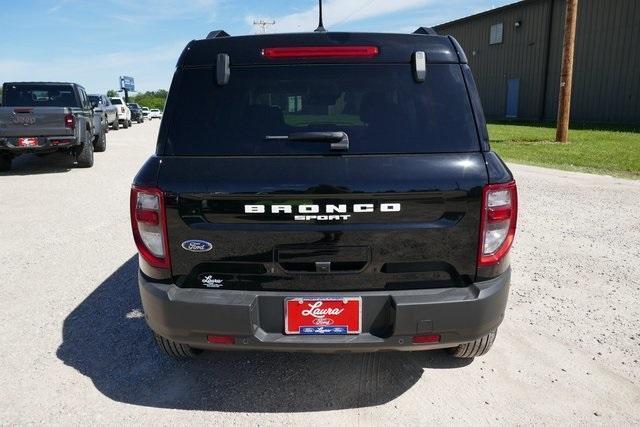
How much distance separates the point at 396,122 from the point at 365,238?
0.61 meters

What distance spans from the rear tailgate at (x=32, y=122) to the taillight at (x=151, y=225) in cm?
983

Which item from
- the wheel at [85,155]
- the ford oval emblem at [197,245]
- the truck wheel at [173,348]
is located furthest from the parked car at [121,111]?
the ford oval emblem at [197,245]

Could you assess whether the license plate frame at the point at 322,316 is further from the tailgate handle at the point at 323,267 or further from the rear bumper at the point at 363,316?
the tailgate handle at the point at 323,267

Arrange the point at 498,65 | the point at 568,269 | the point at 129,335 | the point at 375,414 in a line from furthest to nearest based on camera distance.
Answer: the point at 498,65, the point at 568,269, the point at 129,335, the point at 375,414

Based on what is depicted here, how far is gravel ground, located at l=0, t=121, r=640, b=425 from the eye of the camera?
2.71 metres

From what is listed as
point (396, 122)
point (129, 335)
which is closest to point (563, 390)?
point (396, 122)

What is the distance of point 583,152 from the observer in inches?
530

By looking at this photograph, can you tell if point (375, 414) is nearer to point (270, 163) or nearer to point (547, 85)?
Result: point (270, 163)

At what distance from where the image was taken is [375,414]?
2.69 m

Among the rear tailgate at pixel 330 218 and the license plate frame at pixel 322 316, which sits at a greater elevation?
the rear tailgate at pixel 330 218

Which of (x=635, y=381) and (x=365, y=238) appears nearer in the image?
(x=365, y=238)

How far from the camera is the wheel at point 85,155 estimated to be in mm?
12242

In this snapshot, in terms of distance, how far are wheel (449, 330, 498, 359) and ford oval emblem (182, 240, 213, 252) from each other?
1.56 m

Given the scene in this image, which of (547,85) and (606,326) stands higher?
(547,85)
